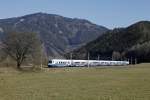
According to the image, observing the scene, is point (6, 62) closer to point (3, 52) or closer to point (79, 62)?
point (3, 52)

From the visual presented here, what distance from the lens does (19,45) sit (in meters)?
92.0

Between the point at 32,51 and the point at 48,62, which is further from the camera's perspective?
the point at 48,62

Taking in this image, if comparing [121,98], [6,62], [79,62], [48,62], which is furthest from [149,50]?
[121,98]

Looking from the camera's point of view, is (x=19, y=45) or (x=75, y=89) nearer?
(x=75, y=89)

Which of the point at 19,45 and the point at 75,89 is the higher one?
the point at 19,45

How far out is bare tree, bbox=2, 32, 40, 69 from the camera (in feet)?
302

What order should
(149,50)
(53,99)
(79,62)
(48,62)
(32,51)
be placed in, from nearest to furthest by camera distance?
(53,99)
(32,51)
(48,62)
(79,62)
(149,50)

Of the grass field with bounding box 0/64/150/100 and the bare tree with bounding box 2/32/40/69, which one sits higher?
the bare tree with bounding box 2/32/40/69

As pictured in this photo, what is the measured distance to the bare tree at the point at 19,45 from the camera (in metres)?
92.1

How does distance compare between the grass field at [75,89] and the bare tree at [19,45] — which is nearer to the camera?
the grass field at [75,89]

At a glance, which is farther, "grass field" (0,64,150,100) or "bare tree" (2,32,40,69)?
"bare tree" (2,32,40,69)

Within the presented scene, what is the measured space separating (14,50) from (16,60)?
256cm

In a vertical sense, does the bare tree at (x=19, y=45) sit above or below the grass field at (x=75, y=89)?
above

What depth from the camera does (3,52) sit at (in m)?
95.4
